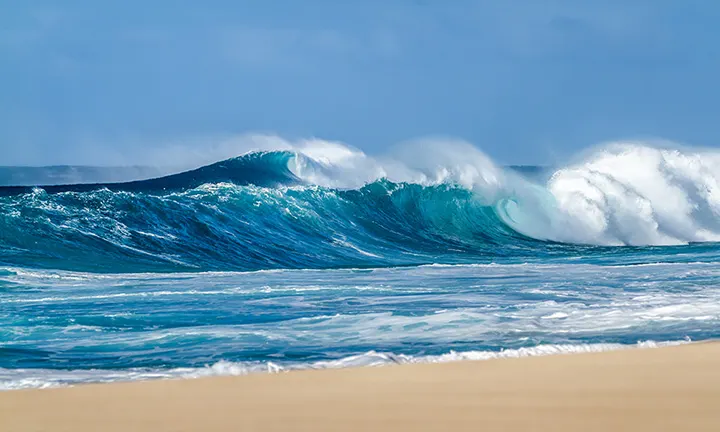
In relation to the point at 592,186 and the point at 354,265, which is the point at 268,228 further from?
the point at 592,186

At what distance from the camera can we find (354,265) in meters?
13.2

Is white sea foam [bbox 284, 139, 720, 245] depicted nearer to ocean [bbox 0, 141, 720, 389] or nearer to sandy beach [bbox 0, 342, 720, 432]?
ocean [bbox 0, 141, 720, 389]

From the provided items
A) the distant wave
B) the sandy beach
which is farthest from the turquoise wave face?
the sandy beach

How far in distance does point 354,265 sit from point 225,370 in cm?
873

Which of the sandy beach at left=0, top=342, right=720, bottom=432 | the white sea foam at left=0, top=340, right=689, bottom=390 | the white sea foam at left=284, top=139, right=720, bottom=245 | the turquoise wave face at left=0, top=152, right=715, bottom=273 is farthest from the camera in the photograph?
the white sea foam at left=284, top=139, right=720, bottom=245

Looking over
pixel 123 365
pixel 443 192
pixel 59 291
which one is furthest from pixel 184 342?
pixel 443 192

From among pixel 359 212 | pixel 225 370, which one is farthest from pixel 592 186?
pixel 225 370

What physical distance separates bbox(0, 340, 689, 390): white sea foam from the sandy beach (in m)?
0.19

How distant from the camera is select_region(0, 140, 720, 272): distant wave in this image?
13.2 metres

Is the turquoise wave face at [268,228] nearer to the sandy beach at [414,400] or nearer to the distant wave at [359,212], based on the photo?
the distant wave at [359,212]

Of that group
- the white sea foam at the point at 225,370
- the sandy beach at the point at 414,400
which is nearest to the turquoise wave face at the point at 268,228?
the white sea foam at the point at 225,370

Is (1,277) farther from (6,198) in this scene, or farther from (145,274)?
(6,198)

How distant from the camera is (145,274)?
1102 cm

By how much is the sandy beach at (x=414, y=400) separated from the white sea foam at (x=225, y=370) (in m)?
0.19
